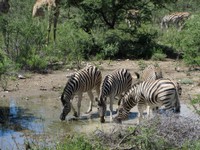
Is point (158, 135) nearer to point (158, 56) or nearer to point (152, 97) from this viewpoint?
point (152, 97)

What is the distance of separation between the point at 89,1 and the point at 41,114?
790cm

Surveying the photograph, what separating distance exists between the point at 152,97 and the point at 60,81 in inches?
216

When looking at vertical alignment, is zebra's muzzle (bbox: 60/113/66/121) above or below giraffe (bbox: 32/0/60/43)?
below

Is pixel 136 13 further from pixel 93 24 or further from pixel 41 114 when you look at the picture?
pixel 41 114

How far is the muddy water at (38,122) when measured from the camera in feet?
33.4

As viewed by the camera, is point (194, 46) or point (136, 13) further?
point (136, 13)

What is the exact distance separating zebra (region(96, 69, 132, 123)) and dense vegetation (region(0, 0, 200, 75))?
3.92 meters

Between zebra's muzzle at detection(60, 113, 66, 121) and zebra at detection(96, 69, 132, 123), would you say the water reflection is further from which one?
zebra at detection(96, 69, 132, 123)

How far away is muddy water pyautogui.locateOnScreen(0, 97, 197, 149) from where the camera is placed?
33.4ft

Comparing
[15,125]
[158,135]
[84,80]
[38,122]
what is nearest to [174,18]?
[84,80]

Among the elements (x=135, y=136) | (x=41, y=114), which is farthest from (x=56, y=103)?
(x=135, y=136)

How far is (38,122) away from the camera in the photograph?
460 inches

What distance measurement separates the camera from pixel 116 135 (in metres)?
8.75

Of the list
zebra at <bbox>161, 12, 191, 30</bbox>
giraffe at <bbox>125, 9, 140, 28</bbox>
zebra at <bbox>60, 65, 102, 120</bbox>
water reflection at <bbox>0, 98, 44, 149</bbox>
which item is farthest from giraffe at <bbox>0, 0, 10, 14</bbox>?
zebra at <bbox>161, 12, 191, 30</bbox>
